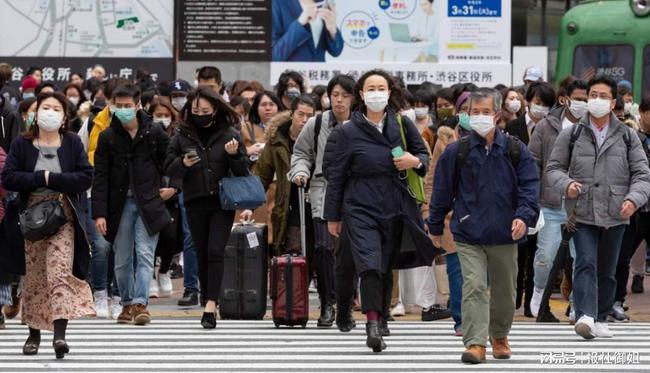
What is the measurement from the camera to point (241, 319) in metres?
14.2

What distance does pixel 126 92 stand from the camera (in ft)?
45.4

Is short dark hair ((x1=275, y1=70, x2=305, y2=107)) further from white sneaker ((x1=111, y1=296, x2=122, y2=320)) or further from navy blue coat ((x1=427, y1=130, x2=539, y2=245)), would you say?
navy blue coat ((x1=427, y1=130, x2=539, y2=245))

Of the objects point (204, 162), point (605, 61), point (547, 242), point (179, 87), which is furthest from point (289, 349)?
point (605, 61)

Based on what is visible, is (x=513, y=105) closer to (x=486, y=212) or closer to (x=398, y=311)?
(x=398, y=311)

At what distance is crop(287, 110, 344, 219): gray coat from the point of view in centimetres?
1356

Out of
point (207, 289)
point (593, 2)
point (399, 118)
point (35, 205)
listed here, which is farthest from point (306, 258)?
point (593, 2)

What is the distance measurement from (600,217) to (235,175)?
291 cm

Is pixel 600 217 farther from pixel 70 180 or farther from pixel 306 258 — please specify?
pixel 70 180

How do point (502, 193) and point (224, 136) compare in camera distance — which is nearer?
point (502, 193)

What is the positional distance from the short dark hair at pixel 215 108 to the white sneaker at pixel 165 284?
10.1 feet

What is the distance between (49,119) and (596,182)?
4.05 meters

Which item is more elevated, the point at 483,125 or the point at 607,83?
the point at 607,83

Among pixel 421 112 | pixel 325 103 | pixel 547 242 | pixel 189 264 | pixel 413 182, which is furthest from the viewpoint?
pixel 421 112

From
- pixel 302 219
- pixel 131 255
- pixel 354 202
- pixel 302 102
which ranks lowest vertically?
pixel 131 255
